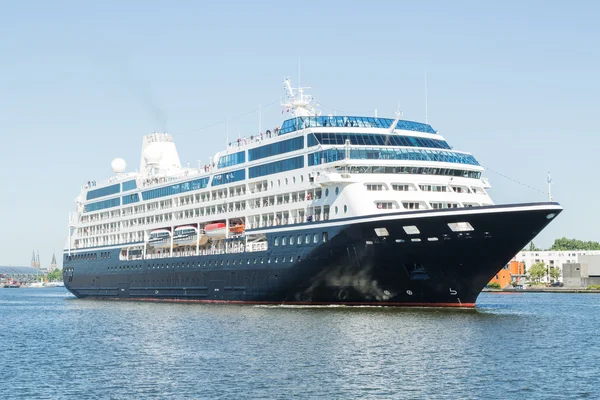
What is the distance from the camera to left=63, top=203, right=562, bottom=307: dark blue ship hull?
172 ft

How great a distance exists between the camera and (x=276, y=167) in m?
67.4

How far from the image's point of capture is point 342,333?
45.0 meters

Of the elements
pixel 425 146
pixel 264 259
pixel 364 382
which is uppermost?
pixel 425 146

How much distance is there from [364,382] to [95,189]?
73596 mm

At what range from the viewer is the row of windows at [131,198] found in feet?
295

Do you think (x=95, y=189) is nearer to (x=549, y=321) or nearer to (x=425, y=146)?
(x=425, y=146)

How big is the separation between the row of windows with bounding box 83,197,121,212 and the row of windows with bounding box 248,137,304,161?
28.5 metres

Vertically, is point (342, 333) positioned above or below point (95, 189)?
below

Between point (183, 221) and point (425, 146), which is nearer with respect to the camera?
point (425, 146)

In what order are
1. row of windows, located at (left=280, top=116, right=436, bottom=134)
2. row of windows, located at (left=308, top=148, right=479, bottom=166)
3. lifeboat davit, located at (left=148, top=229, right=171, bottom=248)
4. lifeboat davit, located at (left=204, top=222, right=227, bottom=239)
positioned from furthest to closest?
lifeboat davit, located at (left=148, top=229, right=171, bottom=248)
lifeboat davit, located at (left=204, top=222, right=227, bottom=239)
row of windows, located at (left=280, top=116, right=436, bottom=134)
row of windows, located at (left=308, top=148, right=479, bottom=166)

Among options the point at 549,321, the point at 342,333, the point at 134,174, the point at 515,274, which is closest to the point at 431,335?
the point at 342,333

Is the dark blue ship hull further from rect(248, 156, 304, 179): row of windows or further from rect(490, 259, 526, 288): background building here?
rect(490, 259, 526, 288): background building

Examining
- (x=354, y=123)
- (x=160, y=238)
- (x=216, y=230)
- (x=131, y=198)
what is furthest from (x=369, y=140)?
(x=131, y=198)

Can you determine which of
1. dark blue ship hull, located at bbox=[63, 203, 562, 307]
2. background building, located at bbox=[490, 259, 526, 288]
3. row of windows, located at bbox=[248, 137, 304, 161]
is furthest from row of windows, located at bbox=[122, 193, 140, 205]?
background building, located at bbox=[490, 259, 526, 288]
